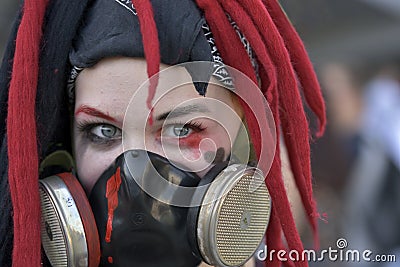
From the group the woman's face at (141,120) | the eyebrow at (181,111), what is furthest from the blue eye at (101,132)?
the eyebrow at (181,111)

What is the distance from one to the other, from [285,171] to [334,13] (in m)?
5.22

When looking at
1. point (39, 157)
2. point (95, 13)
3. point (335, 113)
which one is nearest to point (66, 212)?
point (39, 157)

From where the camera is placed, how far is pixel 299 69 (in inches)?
77.5

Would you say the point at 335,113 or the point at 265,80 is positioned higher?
the point at 265,80

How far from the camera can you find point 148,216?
1703 mm

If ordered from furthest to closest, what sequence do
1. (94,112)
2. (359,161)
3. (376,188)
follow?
(359,161)
(376,188)
(94,112)

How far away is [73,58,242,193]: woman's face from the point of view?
173cm

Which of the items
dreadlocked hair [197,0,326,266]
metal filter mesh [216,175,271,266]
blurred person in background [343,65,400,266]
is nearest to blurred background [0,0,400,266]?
blurred person in background [343,65,400,266]

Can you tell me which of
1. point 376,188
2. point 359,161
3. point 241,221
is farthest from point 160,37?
point 359,161

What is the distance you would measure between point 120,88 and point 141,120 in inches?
3.2

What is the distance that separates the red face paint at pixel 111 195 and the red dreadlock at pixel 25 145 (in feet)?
0.48

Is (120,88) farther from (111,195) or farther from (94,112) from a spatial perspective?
(111,195)

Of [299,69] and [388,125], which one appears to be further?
[388,125]

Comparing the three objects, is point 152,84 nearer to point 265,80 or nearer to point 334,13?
point 265,80
